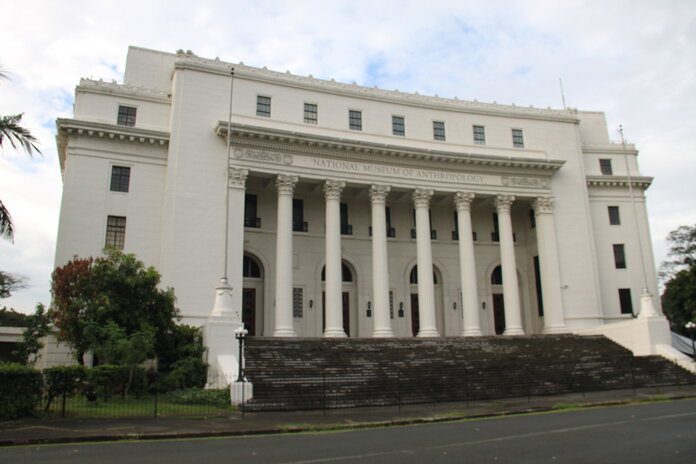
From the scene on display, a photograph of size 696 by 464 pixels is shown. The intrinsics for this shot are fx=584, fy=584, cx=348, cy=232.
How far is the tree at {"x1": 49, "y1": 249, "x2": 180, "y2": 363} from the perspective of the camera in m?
24.7

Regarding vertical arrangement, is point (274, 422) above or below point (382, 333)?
below

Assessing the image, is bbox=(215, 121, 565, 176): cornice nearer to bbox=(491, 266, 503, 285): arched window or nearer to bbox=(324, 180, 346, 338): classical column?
bbox=(324, 180, 346, 338): classical column

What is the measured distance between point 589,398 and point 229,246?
781 inches

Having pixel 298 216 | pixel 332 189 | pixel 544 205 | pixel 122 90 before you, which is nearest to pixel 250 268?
pixel 298 216

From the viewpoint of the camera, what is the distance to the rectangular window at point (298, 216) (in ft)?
128

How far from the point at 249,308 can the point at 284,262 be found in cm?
545

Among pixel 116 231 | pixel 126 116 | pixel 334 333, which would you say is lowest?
pixel 334 333

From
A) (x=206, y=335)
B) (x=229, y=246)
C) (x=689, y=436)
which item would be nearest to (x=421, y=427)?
(x=689, y=436)

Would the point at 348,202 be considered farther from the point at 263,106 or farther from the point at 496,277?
the point at 496,277

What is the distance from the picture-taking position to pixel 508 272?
3834 centimetres

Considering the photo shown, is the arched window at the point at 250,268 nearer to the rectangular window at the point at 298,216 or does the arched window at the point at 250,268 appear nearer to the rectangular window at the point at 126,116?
the rectangular window at the point at 298,216

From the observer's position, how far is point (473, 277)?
37531 mm

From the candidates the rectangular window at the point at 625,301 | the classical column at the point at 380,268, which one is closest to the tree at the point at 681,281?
the rectangular window at the point at 625,301

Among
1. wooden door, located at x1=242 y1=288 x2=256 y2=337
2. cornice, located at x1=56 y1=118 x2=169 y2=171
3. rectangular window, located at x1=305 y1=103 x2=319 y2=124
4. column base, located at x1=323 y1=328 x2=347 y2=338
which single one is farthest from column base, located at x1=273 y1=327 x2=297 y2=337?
rectangular window, located at x1=305 y1=103 x2=319 y2=124
